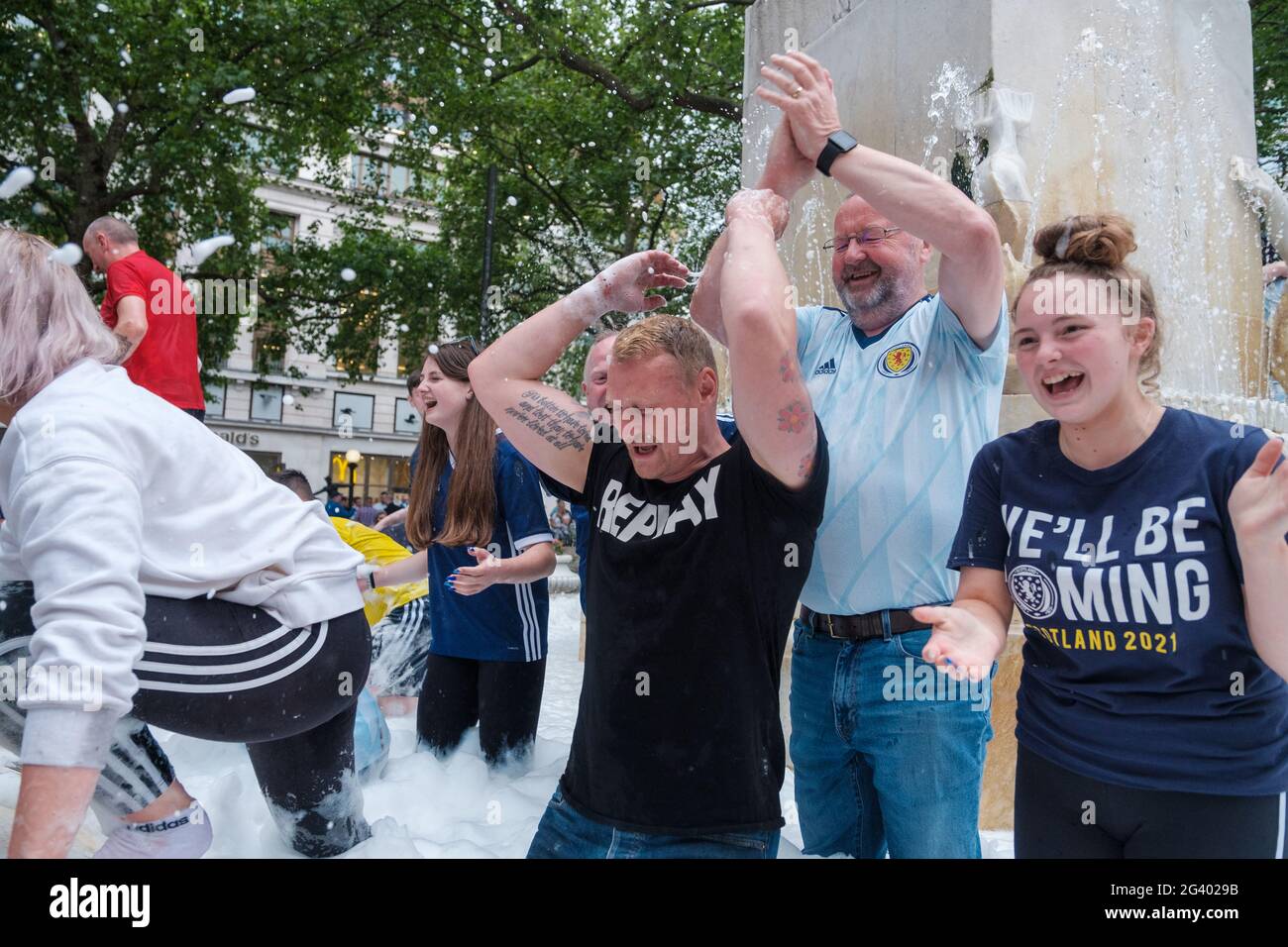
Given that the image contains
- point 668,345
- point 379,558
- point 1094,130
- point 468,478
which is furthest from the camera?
point 379,558

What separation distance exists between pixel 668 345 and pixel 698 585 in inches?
19.0

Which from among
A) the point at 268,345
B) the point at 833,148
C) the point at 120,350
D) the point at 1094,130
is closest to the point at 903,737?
the point at 833,148

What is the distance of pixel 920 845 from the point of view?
2129 millimetres

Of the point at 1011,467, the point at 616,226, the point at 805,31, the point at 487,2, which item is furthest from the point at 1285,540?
the point at 616,226

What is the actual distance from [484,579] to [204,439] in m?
1.01

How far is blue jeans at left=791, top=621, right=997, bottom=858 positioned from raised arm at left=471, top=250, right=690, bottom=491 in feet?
2.45

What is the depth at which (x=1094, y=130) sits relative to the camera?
4934 millimetres

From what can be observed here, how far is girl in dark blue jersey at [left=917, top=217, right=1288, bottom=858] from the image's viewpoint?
1627 mm

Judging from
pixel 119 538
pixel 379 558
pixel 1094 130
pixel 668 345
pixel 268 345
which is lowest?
pixel 379 558

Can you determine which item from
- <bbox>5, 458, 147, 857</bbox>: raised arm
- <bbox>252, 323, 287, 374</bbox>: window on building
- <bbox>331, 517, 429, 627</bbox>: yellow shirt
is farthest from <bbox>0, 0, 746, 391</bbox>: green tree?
<bbox>5, 458, 147, 857</bbox>: raised arm

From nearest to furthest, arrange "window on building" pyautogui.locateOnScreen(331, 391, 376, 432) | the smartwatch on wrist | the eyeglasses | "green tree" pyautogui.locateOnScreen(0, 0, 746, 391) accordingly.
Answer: the smartwatch on wrist → the eyeglasses → "green tree" pyautogui.locateOnScreen(0, 0, 746, 391) → "window on building" pyautogui.locateOnScreen(331, 391, 376, 432)

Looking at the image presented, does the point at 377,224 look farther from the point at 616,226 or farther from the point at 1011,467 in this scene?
the point at 1011,467

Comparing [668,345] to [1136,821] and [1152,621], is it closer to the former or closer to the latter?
[1152,621]

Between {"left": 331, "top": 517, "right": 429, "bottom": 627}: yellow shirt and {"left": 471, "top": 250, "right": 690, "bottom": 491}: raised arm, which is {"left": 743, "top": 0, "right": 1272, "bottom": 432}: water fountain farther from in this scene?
{"left": 331, "top": 517, "right": 429, "bottom": 627}: yellow shirt
